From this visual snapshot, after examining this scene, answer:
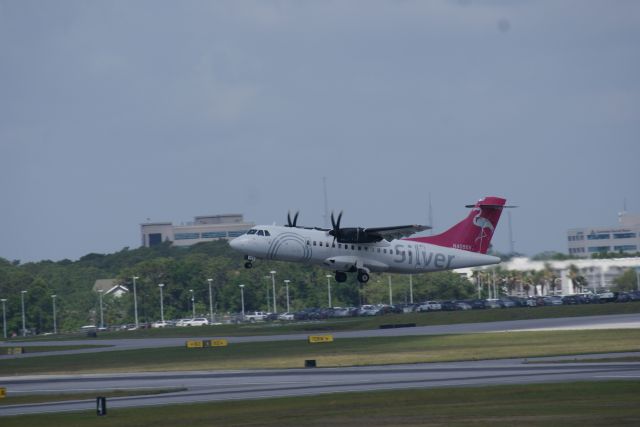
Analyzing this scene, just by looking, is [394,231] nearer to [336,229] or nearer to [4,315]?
[336,229]

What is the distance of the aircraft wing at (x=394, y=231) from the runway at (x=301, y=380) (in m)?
22.2

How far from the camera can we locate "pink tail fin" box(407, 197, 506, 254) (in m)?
80.9

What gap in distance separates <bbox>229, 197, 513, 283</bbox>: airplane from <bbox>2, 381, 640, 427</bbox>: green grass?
32879 mm

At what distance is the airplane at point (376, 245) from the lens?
244 feet

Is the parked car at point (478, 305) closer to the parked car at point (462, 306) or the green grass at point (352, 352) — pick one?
the parked car at point (462, 306)

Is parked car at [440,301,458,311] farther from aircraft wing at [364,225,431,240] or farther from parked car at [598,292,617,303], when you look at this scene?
aircraft wing at [364,225,431,240]

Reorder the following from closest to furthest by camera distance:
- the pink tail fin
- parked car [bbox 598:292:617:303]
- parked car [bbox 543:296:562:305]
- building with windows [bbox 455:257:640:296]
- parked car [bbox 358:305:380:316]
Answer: the pink tail fin → building with windows [bbox 455:257:640:296] → parked car [bbox 598:292:617:303] → parked car [bbox 543:296:562:305] → parked car [bbox 358:305:380:316]

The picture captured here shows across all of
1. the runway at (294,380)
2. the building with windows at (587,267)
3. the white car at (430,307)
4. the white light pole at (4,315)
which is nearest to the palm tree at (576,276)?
the building with windows at (587,267)

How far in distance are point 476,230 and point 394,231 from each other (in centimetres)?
802

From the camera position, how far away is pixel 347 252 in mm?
77688

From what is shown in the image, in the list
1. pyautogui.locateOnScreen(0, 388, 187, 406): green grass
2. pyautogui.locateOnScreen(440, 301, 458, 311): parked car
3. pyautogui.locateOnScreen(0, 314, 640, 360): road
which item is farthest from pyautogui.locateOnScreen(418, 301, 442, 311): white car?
pyautogui.locateOnScreen(0, 388, 187, 406): green grass

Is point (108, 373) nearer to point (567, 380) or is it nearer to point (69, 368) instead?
point (69, 368)

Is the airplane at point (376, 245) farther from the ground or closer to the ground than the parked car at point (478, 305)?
farther from the ground

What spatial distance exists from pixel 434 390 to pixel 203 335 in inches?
2400
